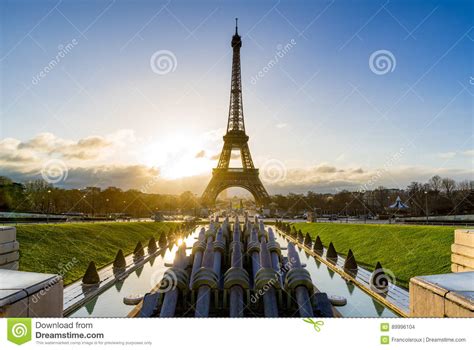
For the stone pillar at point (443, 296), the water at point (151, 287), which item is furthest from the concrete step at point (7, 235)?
the stone pillar at point (443, 296)

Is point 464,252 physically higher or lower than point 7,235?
lower

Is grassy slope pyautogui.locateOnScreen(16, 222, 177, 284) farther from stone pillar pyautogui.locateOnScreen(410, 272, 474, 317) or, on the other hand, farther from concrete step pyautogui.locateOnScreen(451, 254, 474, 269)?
concrete step pyautogui.locateOnScreen(451, 254, 474, 269)

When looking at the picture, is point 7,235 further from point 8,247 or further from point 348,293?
point 348,293

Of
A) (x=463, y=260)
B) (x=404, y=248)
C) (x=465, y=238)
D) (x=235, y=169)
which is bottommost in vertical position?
(x=404, y=248)

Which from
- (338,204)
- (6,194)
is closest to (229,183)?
(338,204)

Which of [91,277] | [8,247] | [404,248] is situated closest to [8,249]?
[8,247]

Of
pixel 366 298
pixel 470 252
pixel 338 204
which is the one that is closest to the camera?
pixel 470 252
